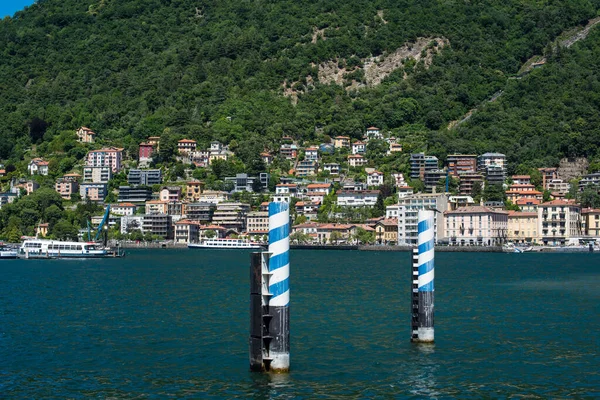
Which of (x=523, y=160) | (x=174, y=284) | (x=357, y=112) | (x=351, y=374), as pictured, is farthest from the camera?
(x=357, y=112)

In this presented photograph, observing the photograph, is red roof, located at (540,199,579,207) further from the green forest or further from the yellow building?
the green forest

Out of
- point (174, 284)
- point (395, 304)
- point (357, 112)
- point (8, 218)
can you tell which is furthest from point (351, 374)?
point (357, 112)

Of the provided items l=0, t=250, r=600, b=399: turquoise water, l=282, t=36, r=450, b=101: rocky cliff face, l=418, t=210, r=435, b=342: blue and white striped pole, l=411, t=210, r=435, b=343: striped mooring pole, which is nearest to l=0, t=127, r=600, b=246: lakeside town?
l=282, t=36, r=450, b=101: rocky cliff face

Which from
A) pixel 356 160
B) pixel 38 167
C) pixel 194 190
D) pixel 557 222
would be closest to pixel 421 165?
pixel 356 160

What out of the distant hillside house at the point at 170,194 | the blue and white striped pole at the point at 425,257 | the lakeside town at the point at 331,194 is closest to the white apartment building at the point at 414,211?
the lakeside town at the point at 331,194

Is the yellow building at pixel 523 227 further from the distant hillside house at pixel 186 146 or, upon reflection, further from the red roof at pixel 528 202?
the distant hillside house at pixel 186 146

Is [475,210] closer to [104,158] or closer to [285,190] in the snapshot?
[285,190]

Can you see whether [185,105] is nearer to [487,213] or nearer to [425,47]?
[425,47]
